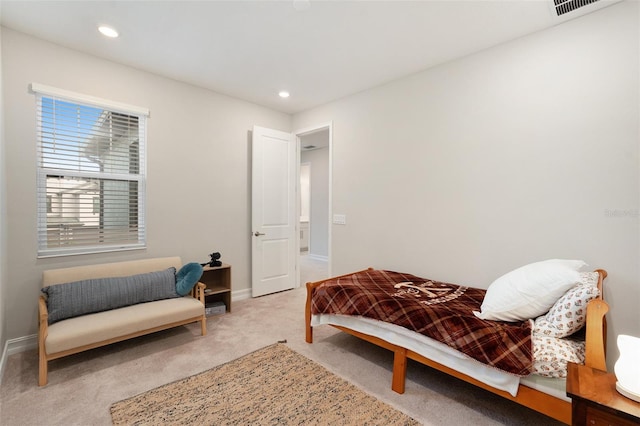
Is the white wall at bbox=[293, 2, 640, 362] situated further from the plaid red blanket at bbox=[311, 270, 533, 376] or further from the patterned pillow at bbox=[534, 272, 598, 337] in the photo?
the patterned pillow at bbox=[534, 272, 598, 337]

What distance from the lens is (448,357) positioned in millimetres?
1905

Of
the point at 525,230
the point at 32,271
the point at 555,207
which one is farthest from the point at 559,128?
the point at 32,271

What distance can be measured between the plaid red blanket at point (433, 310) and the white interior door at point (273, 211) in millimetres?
1589

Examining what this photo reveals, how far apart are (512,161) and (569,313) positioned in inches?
54.9

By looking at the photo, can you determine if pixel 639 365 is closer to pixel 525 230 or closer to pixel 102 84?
pixel 525 230

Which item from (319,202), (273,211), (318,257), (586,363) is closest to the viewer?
(586,363)

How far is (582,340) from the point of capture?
5.60ft

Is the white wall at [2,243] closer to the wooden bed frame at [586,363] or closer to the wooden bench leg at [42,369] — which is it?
the wooden bench leg at [42,369]

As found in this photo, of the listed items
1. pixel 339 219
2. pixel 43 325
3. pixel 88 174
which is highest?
pixel 88 174

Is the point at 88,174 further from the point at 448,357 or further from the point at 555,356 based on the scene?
the point at 555,356

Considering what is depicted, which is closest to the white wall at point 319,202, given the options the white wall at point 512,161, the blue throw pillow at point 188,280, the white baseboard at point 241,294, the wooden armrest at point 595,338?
the white baseboard at point 241,294

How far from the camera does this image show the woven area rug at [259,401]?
1.76m

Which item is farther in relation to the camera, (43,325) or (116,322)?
(116,322)

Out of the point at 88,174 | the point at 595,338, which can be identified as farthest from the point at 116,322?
the point at 595,338
